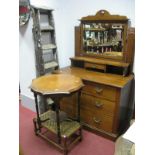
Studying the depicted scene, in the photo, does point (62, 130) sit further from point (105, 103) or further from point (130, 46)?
point (130, 46)

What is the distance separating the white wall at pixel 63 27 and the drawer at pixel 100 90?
84 cm

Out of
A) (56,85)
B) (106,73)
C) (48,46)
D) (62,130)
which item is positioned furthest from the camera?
(48,46)

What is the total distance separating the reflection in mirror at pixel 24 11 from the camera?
7.04ft

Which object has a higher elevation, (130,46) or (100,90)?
(130,46)

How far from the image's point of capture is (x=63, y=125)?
1973 millimetres

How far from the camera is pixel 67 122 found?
2.02 meters

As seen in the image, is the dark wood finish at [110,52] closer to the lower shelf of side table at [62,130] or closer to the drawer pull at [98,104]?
the drawer pull at [98,104]

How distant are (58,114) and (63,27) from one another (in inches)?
57.1

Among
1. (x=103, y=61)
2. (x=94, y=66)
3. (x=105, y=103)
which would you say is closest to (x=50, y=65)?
(x=94, y=66)

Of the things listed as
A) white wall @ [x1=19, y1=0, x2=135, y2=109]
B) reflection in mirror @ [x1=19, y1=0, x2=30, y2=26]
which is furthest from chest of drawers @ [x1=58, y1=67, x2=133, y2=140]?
reflection in mirror @ [x1=19, y1=0, x2=30, y2=26]

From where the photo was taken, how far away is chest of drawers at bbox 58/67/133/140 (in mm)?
1843

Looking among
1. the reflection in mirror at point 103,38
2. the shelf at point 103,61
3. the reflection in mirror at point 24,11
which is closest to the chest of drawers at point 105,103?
the shelf at point 103,61

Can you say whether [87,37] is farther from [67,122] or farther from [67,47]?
[67,122]
